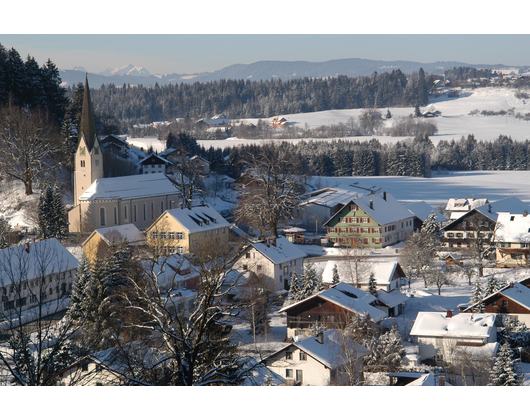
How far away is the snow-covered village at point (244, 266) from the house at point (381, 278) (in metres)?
0.13

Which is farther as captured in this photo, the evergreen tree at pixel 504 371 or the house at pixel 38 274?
the house at pixel 38 274

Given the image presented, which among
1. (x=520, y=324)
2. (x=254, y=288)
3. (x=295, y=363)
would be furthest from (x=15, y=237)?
(x=520, y=324)

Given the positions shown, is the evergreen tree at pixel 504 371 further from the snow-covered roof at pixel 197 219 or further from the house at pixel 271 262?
the snow-covered roof at pixel 197 219

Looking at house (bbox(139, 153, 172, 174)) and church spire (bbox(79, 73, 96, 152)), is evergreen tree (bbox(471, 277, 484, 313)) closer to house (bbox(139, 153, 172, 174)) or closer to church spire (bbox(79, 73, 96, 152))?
church spire (bbox(79, 73, 96, 152))

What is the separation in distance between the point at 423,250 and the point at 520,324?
1141 centimetres

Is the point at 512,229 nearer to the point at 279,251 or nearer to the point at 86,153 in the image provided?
the point at 279,251

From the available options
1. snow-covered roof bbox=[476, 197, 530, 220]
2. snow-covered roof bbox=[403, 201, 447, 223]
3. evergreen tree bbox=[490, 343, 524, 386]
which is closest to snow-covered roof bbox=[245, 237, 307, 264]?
snow-covered roof bbox=[476, 197, 530, 220]

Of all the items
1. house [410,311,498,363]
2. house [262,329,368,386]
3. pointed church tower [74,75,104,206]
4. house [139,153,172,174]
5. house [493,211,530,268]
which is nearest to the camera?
house [262,329,368,386]

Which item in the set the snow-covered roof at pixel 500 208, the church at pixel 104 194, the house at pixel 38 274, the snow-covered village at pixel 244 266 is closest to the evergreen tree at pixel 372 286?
the snow-covered village at pixel 244 266

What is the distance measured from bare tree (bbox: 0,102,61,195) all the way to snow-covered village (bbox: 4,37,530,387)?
0.61 ft

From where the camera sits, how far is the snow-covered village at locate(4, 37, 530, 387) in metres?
13.7

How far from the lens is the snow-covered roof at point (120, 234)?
3725cm
